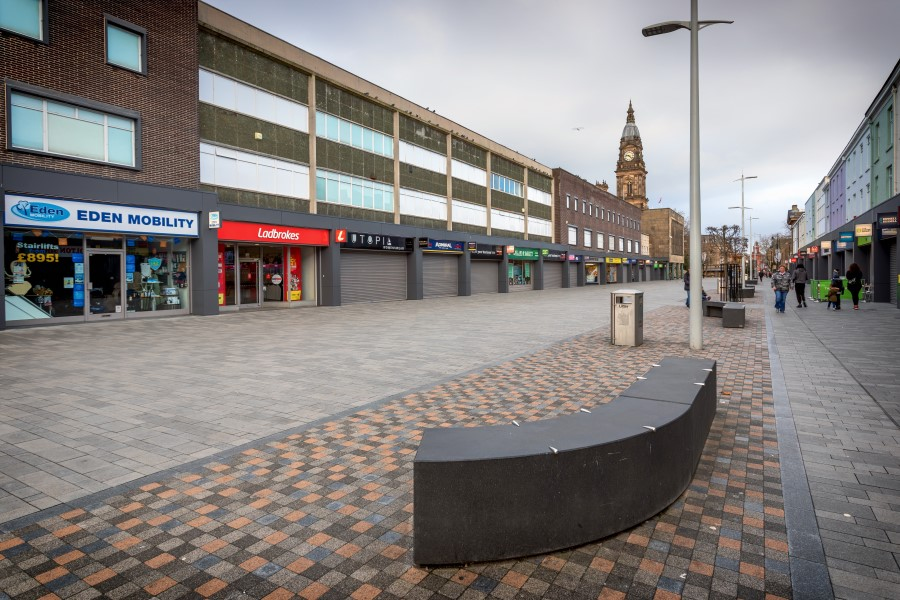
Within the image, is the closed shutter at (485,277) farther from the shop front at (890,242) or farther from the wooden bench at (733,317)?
the wooden bench at (733,317)

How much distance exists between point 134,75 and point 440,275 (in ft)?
67.6

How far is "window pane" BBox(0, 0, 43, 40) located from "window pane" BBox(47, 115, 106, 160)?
2.35 metres

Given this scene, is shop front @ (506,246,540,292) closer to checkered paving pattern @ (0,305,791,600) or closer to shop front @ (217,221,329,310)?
shop front @ (217,221,329,310)

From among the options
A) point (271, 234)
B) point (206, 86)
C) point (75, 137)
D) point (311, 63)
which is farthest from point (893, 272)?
point (75, 137)

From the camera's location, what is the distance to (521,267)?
151 ft

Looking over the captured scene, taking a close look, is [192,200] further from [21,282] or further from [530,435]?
[530,435]

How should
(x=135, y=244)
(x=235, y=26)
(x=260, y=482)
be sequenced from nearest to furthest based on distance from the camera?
(x=260, y=482), (x=135, y=244), (x=235, y=26)

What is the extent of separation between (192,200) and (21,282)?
232 inches

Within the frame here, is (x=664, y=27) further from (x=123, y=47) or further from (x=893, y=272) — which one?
(x=893, y=272)

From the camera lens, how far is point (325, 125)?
25562 millimetres

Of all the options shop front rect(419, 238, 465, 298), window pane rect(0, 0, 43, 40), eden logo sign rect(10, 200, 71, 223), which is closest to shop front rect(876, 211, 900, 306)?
shop front rect(419, 238, 465, 298)

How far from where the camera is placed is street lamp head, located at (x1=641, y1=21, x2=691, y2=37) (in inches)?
415

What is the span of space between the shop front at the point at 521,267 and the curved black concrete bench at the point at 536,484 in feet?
126

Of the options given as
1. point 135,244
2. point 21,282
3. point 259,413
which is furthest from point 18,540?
point 135,244
